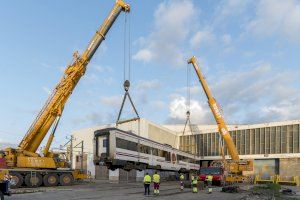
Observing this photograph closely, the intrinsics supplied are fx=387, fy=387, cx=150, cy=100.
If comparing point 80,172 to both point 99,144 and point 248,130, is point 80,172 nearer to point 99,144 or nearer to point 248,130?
point 99,144

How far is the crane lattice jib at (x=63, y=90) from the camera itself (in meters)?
34.5

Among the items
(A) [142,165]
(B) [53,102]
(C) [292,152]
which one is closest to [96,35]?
(B) [53,102]

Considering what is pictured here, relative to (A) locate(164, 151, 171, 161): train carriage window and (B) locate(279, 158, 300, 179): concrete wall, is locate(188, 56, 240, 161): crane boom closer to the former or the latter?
(A) locate(164, 151, 171, 161): train carriage window

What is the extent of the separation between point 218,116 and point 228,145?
3736mm

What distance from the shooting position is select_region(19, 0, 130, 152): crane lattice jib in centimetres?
3453

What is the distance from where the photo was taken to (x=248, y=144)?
206 ft

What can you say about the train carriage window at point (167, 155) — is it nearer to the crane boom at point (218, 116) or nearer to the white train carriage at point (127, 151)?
the white train carriage at point (127, 151)

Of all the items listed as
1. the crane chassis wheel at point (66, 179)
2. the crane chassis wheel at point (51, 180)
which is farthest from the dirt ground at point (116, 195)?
the crane chassis wheel at point (66, 179)

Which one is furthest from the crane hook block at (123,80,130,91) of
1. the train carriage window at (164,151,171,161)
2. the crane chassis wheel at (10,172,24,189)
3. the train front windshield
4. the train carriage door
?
the train front windshield

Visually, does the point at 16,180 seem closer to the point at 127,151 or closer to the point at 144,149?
the point at 127,151

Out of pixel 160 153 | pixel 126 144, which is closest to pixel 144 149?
pixel 126 144

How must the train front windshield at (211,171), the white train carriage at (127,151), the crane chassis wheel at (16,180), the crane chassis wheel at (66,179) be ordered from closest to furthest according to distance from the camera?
the white train carriage at (127,151), the crane chassis wheel at (16,180), the crane chassis wheel at (66,179), the train front windshield at (211,171)

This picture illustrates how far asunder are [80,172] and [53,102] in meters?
9.17

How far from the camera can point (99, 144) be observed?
105 feet
